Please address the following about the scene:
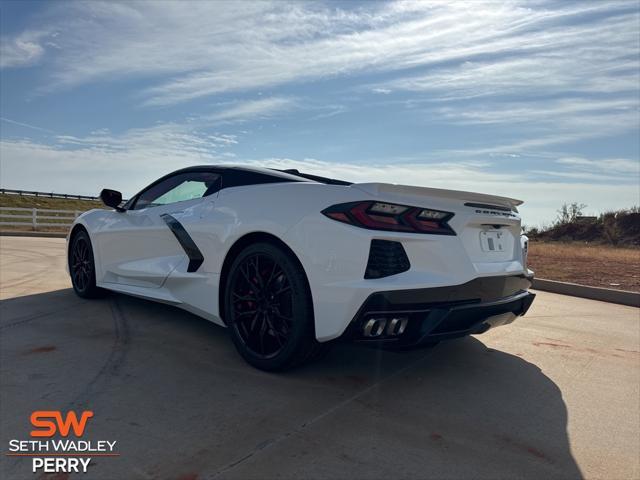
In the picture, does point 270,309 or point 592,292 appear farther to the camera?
point 592,292

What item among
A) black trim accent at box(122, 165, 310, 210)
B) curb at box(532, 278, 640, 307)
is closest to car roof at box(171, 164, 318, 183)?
black trim accent at box(122, 165, 310, 210)

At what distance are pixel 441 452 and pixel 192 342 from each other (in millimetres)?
2153

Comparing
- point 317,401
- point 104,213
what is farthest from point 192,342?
Result: point 104,213

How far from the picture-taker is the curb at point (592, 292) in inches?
261

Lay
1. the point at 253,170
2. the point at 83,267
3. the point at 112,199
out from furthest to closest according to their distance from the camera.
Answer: the point at 83,267
the point at 112,199
the point at 253,170

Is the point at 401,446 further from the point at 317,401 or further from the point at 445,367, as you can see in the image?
the point at 445,367

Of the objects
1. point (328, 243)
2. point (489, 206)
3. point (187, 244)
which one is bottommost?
point (187, 244)

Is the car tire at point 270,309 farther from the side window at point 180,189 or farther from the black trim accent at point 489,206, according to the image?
the black trim accent at point 489,206

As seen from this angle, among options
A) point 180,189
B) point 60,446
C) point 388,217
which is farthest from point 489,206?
point 60,446

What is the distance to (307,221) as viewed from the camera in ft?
9.55

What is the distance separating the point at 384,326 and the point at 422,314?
215mm

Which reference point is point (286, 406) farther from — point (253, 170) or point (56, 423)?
point (253, 170)

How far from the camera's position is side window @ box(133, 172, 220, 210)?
3.87 meters

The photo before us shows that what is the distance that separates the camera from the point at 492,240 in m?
3.14
